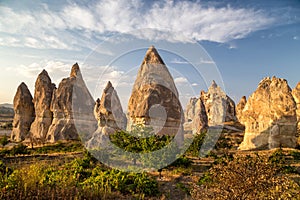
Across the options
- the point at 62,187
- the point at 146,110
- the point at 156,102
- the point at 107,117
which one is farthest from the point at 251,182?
the point at 107,117

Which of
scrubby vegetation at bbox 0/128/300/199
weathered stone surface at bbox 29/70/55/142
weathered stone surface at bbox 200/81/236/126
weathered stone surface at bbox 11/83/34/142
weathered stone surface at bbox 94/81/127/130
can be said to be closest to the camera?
scrubby vegetation at bbox 0/128/300/199

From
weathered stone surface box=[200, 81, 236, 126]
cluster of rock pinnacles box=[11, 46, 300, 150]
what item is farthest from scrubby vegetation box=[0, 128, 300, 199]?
weathered stone surface box=[200, 81, 236, 126]

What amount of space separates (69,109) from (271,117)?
27123mm

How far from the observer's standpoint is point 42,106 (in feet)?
128

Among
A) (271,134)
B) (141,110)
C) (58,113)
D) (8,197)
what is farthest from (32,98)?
(8,197)

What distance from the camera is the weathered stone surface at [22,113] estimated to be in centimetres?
3894

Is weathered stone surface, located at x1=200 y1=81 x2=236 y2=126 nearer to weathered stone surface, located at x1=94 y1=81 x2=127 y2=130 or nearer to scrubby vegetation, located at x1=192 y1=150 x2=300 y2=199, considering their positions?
weathered stone surface, located at x1=94 y1=81 x2=127 y2=130

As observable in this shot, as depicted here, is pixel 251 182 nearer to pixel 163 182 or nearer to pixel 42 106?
pixel 163 182

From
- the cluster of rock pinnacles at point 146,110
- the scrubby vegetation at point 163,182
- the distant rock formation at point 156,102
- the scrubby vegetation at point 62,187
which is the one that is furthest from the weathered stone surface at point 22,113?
the scrubby vegetation at point 62,187

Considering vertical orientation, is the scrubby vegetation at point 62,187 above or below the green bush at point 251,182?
below

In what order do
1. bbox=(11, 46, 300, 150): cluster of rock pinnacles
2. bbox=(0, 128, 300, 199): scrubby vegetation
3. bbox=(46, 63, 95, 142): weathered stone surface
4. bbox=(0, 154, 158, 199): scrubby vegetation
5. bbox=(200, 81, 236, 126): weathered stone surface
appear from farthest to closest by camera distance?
bbox=(200, 81, 236, 126): weathered stone surface < bbox=(46, 63, 95, 142): weathered stone surface < bbox=(11, 46, 300, 150): cluster of rock pinnacles < bbox=(0, 154, 158, 199): scrubby vegetation < bbox=(0, 128, 300, 199): scrubby vegetation

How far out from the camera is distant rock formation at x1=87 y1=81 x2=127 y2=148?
28.0 m

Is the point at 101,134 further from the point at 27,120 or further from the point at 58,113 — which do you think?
the point at 27,120

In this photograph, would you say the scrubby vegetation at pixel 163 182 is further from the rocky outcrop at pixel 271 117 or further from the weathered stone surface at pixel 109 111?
the weathered stone surface at pixel 109 111
